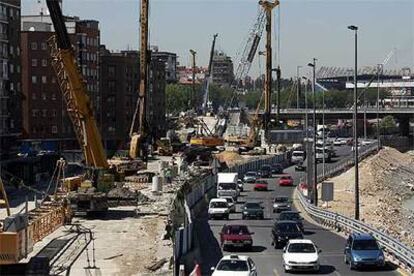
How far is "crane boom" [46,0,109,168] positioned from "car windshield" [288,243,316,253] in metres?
19.4

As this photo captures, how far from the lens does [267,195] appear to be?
3086 inches

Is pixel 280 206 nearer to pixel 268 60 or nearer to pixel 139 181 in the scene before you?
pixel 139 181

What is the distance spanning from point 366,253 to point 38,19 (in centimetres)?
10824

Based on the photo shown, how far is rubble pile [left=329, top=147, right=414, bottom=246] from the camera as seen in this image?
6768 centimetres

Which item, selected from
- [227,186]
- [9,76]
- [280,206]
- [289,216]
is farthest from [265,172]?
[289,216]

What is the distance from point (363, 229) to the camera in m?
40.9

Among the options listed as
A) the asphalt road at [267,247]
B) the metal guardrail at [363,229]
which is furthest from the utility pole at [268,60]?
the asphalt road at [267,247]

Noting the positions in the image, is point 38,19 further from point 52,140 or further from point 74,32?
point 52,140

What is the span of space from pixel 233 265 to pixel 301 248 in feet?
17.6

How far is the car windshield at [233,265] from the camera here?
2873 cm

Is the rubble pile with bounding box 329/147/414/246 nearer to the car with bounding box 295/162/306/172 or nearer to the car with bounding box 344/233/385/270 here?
the car with bounding box 295/162/306/172

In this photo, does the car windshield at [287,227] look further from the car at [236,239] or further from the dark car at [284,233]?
the car at [236,239]

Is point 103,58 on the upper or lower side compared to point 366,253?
upper

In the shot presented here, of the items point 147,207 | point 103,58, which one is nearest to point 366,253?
point 147,207
